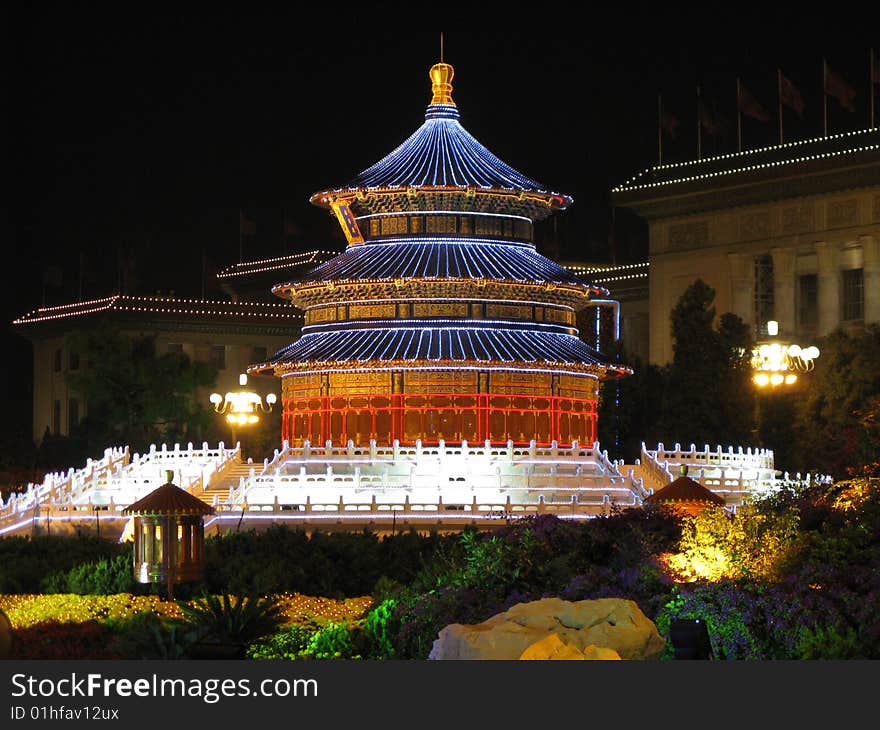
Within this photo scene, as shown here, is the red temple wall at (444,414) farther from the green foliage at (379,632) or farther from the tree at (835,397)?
the green foliage at (379,632)

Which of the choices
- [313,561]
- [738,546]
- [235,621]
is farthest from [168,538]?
[738,546]

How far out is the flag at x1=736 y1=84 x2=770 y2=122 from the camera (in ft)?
282

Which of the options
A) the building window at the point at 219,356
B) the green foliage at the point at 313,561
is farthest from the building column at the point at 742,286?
the green foliage at the point at 313,561

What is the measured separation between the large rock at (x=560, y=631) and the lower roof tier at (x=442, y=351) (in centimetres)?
3948

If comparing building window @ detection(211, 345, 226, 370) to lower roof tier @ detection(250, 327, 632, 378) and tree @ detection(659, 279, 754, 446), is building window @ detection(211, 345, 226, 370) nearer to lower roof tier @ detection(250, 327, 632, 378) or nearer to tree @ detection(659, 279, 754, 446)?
tree @ detection(659, 279, 754, 446)

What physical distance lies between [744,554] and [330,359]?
35.3m

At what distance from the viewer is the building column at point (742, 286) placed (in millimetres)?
94188

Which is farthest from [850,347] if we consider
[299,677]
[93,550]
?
[299,677]

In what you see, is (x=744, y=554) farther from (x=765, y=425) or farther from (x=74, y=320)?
(x=74, y=320)

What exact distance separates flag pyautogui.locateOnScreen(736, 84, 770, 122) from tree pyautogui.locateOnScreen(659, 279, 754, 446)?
12417 mm

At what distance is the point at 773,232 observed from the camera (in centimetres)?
9312

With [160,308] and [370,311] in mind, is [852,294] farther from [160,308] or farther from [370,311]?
[160,308]

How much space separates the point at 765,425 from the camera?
7475 cm

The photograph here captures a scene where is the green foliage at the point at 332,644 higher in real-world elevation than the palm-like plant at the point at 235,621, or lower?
lower
